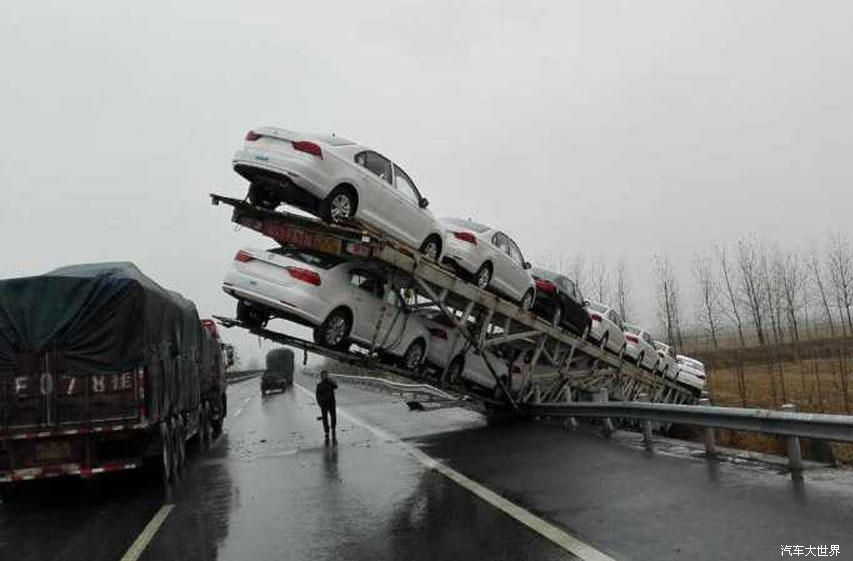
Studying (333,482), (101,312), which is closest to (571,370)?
(333,482)

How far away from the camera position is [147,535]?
7.40 metres

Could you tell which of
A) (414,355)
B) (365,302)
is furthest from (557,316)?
(365,302)

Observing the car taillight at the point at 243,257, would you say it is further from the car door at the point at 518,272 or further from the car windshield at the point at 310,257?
the car door at the point at 518,272

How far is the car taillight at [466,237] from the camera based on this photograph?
1417 cm

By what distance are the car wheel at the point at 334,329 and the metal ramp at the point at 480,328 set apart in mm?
633

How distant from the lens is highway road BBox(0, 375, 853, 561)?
609 centimetres

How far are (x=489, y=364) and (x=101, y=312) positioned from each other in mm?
7275

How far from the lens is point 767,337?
43.8 meters

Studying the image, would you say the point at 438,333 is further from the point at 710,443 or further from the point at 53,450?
the point at 53,450

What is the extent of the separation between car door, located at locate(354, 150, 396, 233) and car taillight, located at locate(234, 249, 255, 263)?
5.65 feet

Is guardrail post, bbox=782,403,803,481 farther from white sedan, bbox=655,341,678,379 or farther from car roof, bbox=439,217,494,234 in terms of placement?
white sedan, bbox=655,341,678,379

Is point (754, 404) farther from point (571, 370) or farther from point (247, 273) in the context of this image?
point (247, 273)

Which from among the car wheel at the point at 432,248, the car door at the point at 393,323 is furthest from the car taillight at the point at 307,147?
the car wheel at the point at 432,248

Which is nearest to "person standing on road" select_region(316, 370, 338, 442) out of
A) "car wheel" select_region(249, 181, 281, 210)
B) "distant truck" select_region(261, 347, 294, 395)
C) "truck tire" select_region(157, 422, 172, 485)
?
"truck tire" select_region(157, 422, 172, 485)
